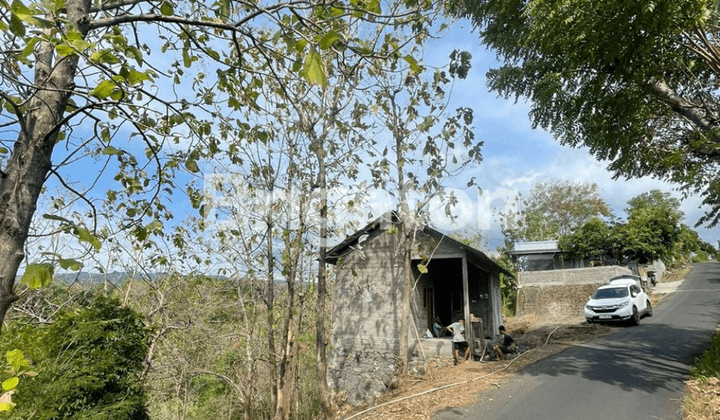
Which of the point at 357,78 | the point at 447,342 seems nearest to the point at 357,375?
the point at 447,342

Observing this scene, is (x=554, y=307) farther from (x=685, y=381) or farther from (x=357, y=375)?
(x=685, y=381)

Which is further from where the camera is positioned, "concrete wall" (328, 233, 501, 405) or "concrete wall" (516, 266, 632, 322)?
"concrete wall" (516, 266, 632, 322)

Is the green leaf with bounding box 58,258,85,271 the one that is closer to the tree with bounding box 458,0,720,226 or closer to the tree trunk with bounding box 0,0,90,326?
the tree trunk with bounding box 0,0,90,326

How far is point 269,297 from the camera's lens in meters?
10.9

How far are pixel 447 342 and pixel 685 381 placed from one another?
6606mm

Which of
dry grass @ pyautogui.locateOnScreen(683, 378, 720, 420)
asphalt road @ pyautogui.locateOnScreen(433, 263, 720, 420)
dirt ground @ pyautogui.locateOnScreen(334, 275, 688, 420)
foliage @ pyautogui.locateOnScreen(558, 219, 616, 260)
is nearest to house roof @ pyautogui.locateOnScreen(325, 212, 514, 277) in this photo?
dirt ground @ pyautogui.locateOnScreen(334, 275, 688, 420)

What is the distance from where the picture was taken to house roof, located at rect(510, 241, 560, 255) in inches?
1325

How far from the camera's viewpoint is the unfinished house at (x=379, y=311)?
14367 millimetres

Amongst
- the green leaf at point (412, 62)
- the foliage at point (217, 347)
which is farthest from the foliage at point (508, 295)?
the green leaf at point (412, 62)

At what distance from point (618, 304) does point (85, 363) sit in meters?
19.7

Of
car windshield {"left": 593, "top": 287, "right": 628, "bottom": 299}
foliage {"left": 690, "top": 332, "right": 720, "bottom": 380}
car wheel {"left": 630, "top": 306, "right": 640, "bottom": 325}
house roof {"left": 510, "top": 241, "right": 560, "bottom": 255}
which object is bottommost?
foliage {"left": 690, "top": 332, "right": 720, "bottom": 380}

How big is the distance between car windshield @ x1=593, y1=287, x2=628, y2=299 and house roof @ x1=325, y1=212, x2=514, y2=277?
6.31 metres

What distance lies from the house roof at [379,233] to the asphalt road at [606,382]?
4266mm

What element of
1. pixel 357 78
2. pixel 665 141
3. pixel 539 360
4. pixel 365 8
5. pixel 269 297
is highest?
pixel 357 78
